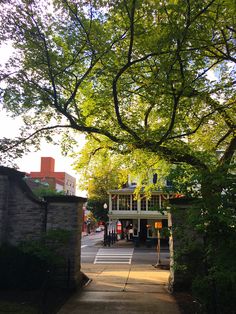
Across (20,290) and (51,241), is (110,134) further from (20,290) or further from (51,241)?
(20,290)

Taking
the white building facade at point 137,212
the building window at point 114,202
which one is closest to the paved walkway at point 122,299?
the white building facade at point 137,212

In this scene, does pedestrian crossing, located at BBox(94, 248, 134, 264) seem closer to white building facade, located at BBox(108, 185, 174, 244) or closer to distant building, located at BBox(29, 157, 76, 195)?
white building facade, located at BBox(108, 185, 174, 244)

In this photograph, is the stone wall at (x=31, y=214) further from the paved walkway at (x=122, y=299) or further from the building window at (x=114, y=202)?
the building window at (x=114, y=202)

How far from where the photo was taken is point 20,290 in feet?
37.2

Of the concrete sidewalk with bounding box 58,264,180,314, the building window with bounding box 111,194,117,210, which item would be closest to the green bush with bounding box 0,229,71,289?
the concrete sidewalk with bounding box 58,264,180,314

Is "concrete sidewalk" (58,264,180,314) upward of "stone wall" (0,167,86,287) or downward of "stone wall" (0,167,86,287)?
downward

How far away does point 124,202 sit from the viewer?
154 feet

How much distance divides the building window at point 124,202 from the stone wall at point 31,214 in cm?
3393

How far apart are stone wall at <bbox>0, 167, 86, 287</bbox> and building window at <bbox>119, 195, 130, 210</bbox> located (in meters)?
33.9

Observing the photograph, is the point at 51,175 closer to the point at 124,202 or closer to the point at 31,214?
the point at 124,202

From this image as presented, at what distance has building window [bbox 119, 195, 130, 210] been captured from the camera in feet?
153

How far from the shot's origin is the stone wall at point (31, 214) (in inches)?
495

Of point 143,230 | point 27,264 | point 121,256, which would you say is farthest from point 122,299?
point 143,230

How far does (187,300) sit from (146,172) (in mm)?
9414
